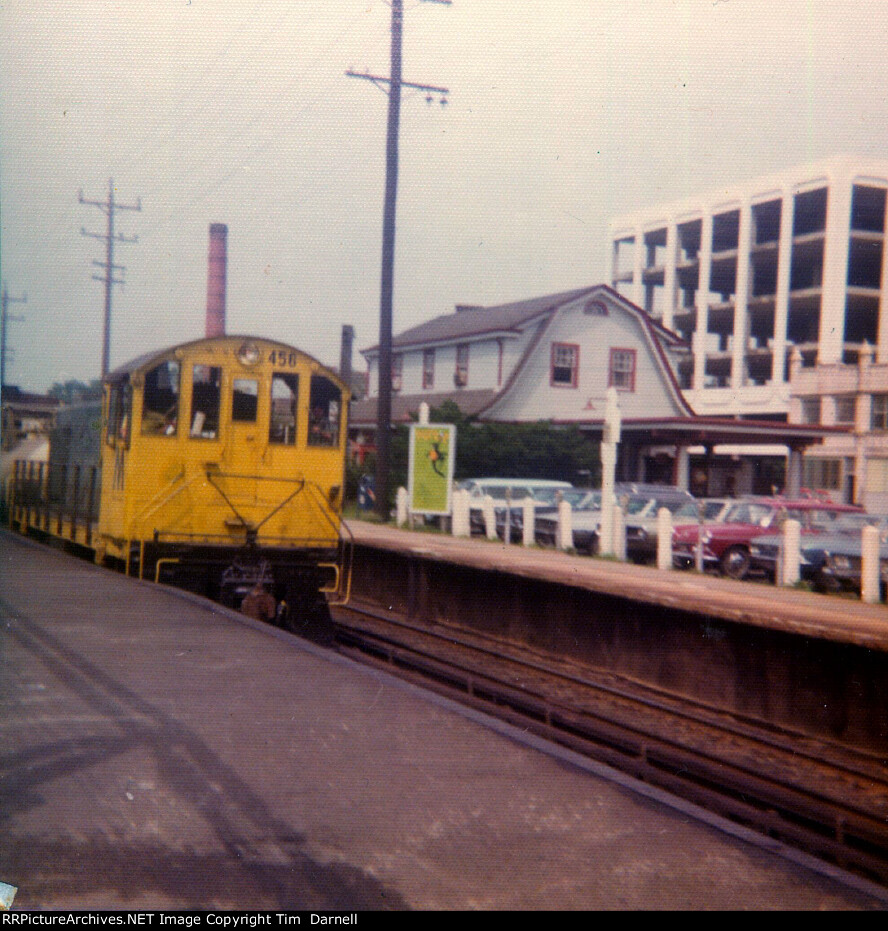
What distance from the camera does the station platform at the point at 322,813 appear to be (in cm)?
346

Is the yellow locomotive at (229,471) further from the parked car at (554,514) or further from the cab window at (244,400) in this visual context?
the parked car at (554,514)

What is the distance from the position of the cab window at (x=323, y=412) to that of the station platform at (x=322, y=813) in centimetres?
479

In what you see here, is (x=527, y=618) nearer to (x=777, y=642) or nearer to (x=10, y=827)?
(x=777, y=642)

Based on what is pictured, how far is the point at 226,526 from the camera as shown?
10.6 metres

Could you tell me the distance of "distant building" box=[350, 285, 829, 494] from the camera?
21.1 meters

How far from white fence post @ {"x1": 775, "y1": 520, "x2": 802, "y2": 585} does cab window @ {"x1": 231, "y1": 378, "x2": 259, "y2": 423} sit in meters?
7.63

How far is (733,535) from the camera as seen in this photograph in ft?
53.8

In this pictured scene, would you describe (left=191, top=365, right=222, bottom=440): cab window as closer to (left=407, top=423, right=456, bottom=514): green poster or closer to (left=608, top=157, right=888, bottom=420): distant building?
(left=608, top=157, right=888, bottom=420): distant building

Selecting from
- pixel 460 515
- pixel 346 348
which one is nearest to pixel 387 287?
pixel 346 348

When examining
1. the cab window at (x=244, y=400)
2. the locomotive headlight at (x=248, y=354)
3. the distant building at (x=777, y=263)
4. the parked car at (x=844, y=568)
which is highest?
the distant building at (x=777, y=263)

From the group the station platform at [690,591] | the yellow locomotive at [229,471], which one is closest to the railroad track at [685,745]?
the station platform at [690,591]

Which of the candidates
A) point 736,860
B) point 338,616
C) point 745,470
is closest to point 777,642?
point 736,860

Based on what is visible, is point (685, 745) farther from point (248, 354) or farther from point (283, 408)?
point (248, 354)
